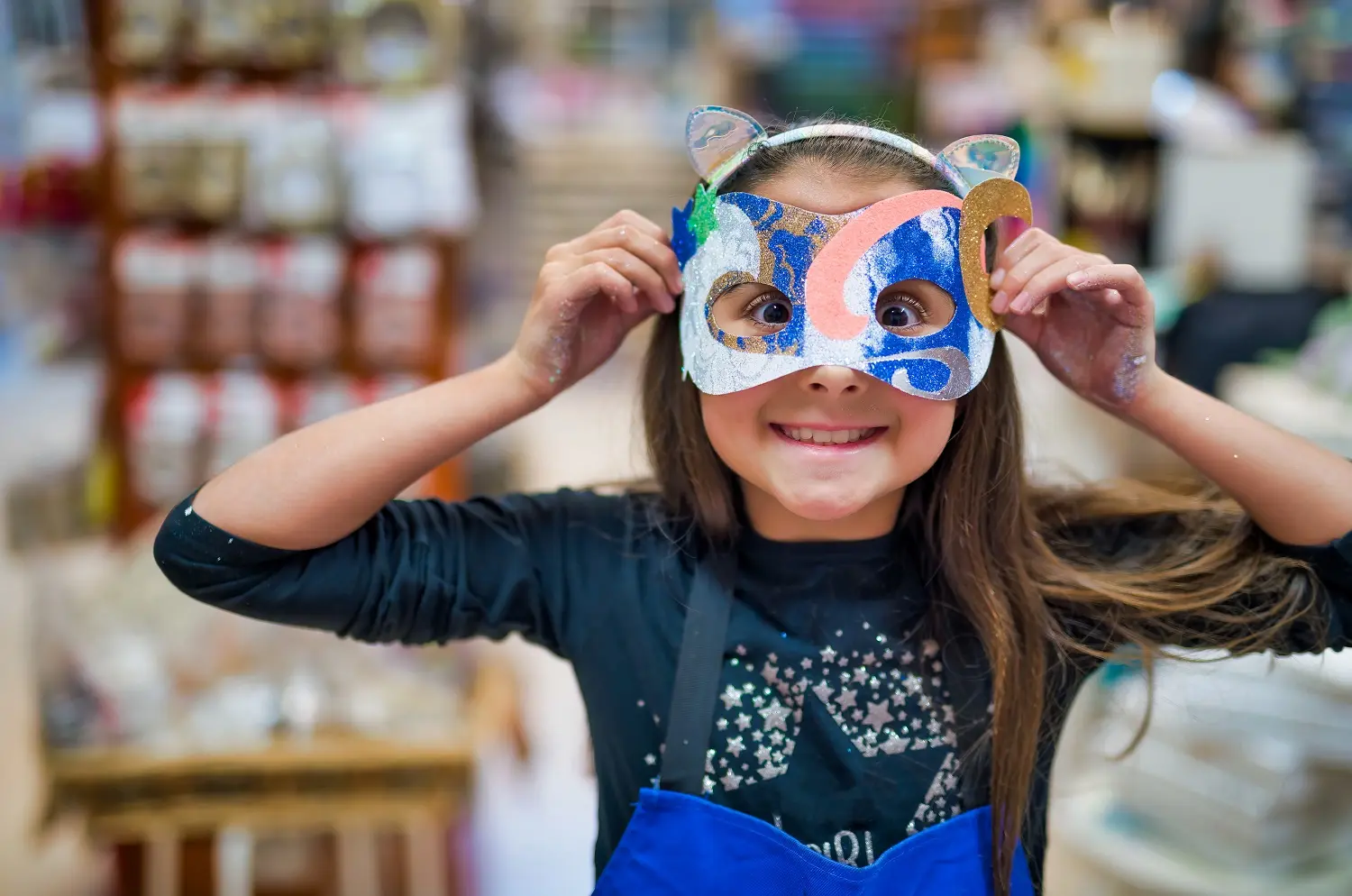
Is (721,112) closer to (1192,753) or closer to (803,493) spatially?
(803,493)

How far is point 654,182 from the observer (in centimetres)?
752

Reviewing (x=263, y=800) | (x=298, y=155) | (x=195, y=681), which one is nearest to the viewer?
(x=263, y=800)

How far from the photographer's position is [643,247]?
1113mm

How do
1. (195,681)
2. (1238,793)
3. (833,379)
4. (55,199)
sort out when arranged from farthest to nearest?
(55,199)
(195,681)
(1238,793)
(833,379)

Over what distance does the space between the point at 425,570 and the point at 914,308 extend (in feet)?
1.63

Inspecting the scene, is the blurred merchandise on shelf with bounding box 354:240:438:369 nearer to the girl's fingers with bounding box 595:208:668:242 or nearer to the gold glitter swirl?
the girl's fingers with bounding box 595:208:668:242

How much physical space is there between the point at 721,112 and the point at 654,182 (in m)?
6.55

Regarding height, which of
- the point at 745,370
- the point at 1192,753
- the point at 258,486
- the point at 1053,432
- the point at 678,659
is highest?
the point at 745,370

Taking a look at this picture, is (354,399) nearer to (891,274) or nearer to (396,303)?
(396,303)

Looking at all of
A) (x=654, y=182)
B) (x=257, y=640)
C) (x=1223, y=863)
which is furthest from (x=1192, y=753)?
(x=654, y=182)

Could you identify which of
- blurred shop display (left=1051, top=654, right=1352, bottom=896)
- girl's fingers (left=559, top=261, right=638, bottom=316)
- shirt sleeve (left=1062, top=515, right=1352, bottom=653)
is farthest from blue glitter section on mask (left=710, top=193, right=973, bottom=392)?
blurred shop display (left=1051, top=654, right=1352, bottom=896)

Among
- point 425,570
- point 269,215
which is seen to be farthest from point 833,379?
point 269,215

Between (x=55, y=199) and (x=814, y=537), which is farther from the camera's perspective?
(x=55, y=199)

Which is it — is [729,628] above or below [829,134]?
below
